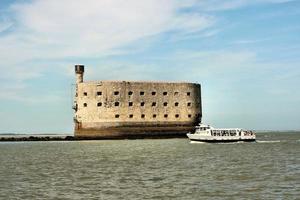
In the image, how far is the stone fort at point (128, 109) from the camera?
49.0m

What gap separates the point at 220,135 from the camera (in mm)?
42094

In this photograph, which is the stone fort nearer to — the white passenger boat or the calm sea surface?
the white passenger boat

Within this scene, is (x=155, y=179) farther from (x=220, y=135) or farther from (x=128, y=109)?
(x=128, y=109)

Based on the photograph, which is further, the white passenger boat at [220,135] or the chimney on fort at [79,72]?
the chimney on fort at [79,72]

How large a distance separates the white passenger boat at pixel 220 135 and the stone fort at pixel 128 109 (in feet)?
24.8

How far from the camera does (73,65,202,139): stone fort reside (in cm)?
4897

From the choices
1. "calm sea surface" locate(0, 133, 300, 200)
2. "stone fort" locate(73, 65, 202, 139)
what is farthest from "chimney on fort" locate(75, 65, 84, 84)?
"calm sea surface" locate(0, 133, 300, 200)

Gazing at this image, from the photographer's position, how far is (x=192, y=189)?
48.9 feet

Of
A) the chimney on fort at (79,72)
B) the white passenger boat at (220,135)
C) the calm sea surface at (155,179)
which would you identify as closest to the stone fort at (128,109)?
the chimney on fort at (79,72)

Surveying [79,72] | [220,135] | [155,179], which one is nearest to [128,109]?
[79,72]

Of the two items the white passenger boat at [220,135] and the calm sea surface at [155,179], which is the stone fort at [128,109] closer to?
the white passenger boat at [220,135]

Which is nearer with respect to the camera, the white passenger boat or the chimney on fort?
the white passenger boat

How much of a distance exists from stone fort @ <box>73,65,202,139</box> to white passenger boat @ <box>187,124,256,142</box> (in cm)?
755

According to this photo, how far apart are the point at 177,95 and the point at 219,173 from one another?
1295 inches
